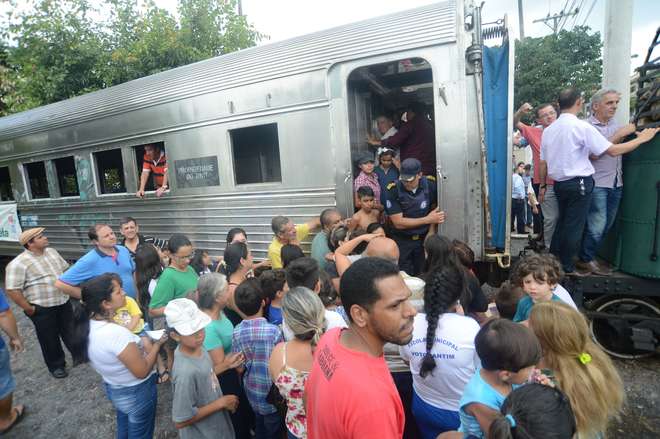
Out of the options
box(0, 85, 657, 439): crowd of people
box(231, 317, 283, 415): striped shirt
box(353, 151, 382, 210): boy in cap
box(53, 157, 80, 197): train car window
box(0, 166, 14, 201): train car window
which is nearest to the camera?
box(0, 85, 657, 439): crowd of people

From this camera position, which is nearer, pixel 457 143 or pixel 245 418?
pixel 245 418

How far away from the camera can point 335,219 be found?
3770 mm

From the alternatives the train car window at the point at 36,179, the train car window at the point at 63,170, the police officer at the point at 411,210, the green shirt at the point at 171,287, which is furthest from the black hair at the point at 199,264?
the train car window at the point at 36,179

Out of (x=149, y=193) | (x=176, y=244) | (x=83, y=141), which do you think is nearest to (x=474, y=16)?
(x=176, y=244)

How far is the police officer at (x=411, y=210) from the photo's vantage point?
3.80 metres

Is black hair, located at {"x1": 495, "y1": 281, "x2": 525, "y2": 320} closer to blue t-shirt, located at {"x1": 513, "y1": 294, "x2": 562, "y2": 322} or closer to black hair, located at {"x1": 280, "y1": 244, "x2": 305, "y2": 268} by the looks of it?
blue t-shirt, located at {"x1": 513, "y1": 294, "x2": 562, "y2": 322}

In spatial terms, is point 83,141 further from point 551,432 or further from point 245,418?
point 551,432

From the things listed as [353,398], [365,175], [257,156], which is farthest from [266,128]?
[353,398]

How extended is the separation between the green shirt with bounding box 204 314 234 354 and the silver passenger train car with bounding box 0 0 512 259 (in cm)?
195

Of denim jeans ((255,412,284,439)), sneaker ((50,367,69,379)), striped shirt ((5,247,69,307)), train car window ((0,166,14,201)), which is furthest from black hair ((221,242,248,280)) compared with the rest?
train car window ((0,166,14,201))

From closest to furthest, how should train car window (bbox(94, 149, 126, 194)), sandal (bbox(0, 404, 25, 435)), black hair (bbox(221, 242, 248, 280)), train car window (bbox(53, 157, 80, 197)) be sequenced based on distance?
black hair (bbox(221, 242, 248, 280)) → sandal (bbox(0, 404, 25, 435)) → train car window (bbox(94, 149, 126, 194)) → train car window (bbox(53, 157, 80, 197))

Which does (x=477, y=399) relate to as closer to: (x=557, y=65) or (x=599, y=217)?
(x=599, y=217)

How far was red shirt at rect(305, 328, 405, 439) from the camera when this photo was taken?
1.10m

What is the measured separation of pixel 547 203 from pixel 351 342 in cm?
335
